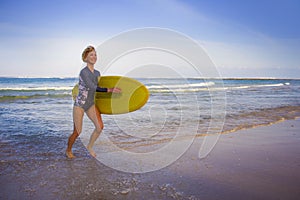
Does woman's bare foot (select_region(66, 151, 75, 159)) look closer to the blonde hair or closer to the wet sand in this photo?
the wet sand

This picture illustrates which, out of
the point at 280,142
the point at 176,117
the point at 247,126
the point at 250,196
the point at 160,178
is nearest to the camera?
the point at 250,196

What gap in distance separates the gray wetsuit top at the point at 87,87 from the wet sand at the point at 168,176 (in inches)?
36.3

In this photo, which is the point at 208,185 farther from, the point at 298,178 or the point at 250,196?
the point at 298,178

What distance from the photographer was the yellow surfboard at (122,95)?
505 cm

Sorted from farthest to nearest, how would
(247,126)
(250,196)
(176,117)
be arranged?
(176,117) → (247,126) → (250,196)

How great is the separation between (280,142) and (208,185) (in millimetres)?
2832

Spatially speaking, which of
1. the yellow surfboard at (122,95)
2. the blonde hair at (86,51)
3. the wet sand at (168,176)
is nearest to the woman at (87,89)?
the blonde hair at (86,51)

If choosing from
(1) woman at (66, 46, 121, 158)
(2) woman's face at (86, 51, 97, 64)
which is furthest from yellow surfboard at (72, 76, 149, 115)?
(2) woman's face at (86, 51, 97, 64)

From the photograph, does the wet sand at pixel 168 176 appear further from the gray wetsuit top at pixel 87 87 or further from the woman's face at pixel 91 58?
the woman's face at pixel 91 58

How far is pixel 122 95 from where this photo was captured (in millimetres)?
5133

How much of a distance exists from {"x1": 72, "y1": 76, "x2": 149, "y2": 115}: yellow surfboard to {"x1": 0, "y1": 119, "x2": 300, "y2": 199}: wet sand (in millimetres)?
963

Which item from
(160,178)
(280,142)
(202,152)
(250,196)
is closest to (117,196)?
(160,178)

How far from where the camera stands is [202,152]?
4.82 metres

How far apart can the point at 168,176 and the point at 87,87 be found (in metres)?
1.86
